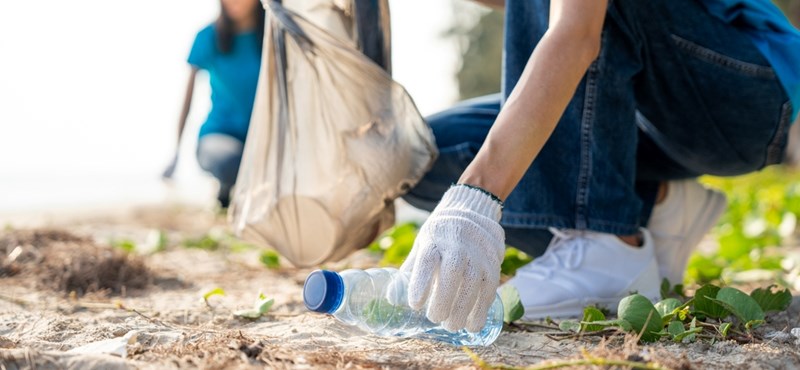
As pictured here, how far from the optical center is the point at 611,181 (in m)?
1.58

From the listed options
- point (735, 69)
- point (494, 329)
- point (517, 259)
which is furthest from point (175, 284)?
point (735, 69)

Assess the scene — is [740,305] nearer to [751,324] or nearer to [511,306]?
[751,324]

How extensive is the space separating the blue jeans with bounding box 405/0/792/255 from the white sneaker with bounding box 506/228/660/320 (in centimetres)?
4

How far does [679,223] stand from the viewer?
188 cm

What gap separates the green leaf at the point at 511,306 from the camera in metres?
1.41

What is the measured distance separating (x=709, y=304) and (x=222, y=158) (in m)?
2.09

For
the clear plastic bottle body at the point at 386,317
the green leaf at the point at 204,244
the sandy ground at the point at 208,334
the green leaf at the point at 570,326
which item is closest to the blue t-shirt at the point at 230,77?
the green leaf at the point at 204,244

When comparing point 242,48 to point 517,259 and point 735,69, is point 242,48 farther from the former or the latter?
point 735,69

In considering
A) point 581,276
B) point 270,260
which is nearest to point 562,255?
point 581,276

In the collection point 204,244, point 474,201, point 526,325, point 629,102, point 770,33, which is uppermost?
point 770,33

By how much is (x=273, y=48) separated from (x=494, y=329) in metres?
0.84

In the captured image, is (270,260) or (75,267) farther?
(270,260)

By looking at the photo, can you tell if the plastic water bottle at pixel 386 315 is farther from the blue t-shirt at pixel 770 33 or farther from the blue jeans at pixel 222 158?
the blue jeans at pixel 222 158

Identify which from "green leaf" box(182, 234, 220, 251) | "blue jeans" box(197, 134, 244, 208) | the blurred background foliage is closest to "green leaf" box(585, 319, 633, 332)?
the blurred background foliage
